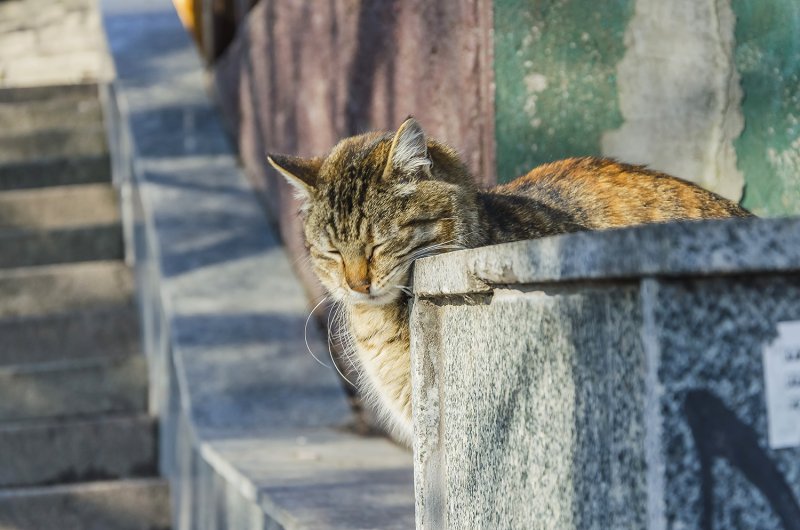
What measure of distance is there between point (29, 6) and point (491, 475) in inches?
390

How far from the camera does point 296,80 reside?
204 inches

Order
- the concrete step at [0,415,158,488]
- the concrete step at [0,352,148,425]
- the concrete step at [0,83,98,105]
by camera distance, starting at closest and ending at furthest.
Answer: the concrete step at [0,415,158,488]
the concrete step at [0,352,148,425]
the concrete step at [0,83,98,105]

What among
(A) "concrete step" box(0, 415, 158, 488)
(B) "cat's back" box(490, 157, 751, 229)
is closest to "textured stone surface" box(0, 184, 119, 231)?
(A) "concrete step" box(0, 415, 158, 488)

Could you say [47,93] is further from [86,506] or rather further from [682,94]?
[682,94]

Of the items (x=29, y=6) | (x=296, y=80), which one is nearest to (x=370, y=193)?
(x=296, y=80)

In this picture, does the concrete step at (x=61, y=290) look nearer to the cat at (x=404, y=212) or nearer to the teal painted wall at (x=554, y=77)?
the teal painted wall at (x=554, y=77)

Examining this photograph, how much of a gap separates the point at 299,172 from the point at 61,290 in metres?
3.32

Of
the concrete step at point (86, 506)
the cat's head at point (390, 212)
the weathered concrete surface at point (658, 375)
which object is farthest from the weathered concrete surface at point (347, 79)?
the weathered concrete surface at point (658, 375)

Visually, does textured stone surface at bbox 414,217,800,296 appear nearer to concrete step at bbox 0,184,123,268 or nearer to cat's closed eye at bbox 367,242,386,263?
cat's closed eye at bbox 367,242,386,263

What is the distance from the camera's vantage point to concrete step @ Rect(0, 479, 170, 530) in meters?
4.40

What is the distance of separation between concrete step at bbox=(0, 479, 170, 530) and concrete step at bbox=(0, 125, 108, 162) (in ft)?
9.08

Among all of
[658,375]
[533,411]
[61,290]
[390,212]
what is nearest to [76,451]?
[61,290]

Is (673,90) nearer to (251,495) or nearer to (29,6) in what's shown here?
(251,495)

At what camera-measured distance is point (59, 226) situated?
6113mm
